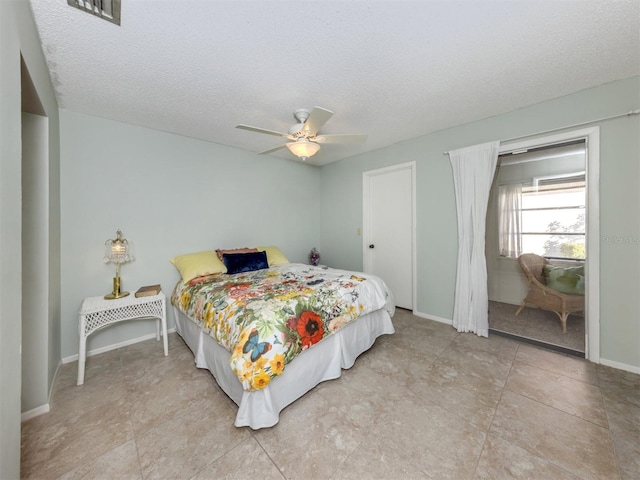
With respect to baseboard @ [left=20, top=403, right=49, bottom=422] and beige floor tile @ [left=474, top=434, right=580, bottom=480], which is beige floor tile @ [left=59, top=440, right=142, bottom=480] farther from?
beige floor tile @ [left=474, top=434, right=580, bottom=480]

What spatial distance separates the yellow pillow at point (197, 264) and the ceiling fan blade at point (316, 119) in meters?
1.86

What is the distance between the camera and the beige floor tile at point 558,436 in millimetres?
1239

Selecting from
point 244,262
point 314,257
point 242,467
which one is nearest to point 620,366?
point 242,467

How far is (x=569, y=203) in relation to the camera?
2551 millimetres

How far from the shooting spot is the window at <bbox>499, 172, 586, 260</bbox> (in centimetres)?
249

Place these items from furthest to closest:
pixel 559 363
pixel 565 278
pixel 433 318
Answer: pixel 433 318 < pixel 565 278 < pixel 559 363

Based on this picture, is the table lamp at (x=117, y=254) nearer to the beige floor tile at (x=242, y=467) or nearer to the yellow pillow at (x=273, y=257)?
the yellow pillow at (x=273, y=257)

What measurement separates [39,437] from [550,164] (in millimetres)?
4924

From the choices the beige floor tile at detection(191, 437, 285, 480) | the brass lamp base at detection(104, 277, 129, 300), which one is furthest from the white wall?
the beige floor tile at detection(191, 437, 285, 480)

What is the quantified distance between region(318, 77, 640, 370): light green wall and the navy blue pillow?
180 cm

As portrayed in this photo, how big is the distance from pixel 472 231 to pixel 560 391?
1.57 meters

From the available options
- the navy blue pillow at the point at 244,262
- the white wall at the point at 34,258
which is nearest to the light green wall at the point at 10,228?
the white wall at the point at 34,258

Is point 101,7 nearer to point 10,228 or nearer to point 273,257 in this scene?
point 10,228

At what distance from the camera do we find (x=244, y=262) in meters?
3.01
